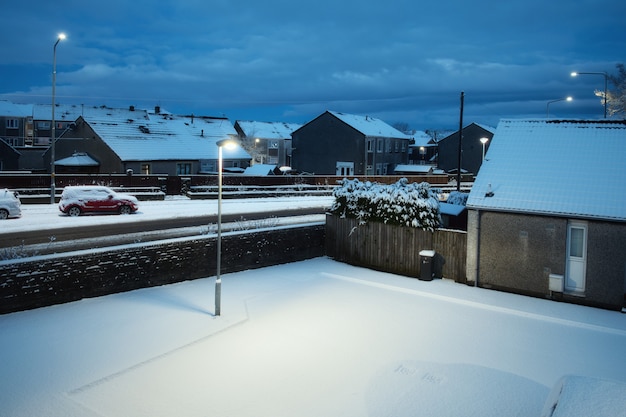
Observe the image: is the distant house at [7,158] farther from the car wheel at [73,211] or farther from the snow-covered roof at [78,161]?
the car wheel at [73,211]

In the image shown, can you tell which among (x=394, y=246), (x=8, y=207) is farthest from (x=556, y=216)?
(x=8, y=207)

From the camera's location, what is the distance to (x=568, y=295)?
1587cm

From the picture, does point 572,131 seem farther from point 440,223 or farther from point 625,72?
point 625,72

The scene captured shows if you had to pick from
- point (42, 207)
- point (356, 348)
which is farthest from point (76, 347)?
point (42, 207)

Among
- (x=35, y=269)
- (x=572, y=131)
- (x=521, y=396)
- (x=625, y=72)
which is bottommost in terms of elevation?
(x=521, y=396)

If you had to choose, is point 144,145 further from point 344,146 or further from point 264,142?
point 264,142

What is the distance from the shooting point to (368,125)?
65.1 metres

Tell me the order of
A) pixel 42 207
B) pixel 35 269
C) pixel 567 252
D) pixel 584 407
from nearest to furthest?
pixel 584 407, pixel 35 269, pixel 567 252, pixel 42 207

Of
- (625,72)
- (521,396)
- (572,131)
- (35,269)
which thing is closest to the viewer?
(521,396)

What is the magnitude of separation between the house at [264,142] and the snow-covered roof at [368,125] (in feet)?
67.7

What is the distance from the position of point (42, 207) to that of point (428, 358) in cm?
2519

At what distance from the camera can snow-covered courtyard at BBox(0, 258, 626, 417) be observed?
9.14 m

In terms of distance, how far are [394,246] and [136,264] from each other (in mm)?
9485

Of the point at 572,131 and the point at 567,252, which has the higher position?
the point at 572,131
